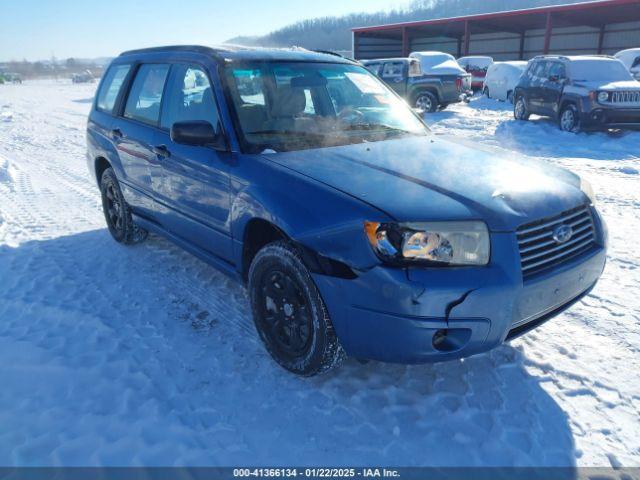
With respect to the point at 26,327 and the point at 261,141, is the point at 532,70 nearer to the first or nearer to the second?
the point at 261,141

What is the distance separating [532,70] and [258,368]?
12.8 m

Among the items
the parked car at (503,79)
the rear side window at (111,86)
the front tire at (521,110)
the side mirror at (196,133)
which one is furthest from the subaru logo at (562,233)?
the parked car at (503,79)

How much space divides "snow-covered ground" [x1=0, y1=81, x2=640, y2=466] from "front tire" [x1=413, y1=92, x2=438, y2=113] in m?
12.2

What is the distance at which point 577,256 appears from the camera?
8.57 ft

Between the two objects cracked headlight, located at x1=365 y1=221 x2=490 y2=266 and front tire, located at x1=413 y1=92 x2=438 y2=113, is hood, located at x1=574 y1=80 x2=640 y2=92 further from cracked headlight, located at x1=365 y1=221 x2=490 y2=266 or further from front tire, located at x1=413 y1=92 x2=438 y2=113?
cracked headlight, located at x1=365 y1=221 x2=490 y2=266

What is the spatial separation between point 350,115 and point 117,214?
268cm

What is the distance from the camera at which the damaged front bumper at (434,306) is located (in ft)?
7.11

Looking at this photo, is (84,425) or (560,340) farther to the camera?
(560,340)

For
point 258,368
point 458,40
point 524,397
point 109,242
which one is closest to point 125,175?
point 109,242

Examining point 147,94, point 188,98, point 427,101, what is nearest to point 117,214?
point 147,94

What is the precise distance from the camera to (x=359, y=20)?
97.1 m

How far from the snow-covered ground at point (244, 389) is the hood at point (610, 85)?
7.72 metres

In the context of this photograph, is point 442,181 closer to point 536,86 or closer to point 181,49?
point 181,49

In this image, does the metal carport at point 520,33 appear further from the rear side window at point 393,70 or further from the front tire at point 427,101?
the rear side window at point 393,70
